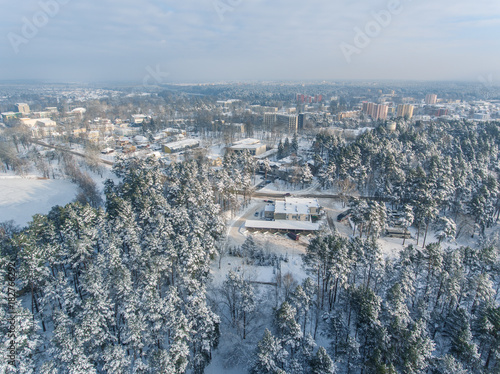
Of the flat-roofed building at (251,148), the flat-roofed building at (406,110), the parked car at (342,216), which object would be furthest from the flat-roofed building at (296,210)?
the flat-roofed building at (406,110)

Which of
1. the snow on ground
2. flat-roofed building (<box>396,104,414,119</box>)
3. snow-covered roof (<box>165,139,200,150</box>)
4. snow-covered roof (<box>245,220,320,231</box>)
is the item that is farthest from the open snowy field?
flat-roofed building (<box>396,104,414,119</box>)

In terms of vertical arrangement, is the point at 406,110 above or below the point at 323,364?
above

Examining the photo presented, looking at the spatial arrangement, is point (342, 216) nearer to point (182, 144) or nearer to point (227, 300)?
point (227, 300)

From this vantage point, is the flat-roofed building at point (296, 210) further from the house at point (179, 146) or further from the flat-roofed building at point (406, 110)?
the flat-roofed building at point (406, 110)

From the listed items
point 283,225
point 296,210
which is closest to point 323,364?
point 283,225

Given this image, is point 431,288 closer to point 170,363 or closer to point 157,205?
point 170,363

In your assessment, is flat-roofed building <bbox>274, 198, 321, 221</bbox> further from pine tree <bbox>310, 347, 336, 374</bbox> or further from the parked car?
pine tree <bbox>310, 347, 336, 374</bbox>
